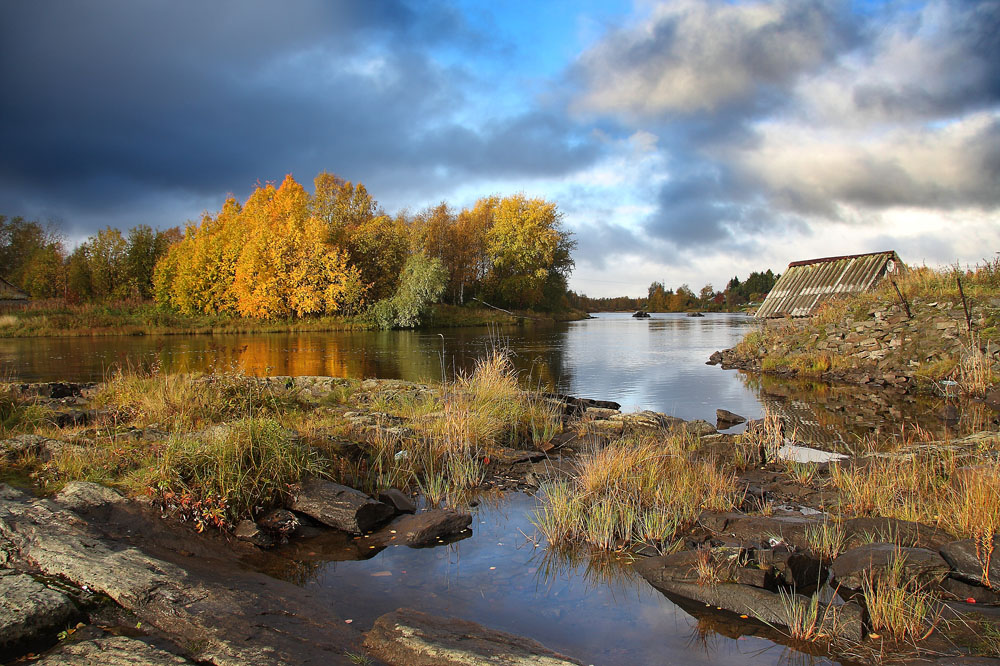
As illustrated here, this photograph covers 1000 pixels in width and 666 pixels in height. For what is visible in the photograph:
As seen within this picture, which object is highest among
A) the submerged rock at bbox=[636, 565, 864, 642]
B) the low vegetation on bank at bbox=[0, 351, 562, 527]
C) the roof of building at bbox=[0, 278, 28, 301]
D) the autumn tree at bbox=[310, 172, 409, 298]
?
the autumn tree at bbox=[310, 172, 409, 298]

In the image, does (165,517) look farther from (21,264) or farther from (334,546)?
(21,264)

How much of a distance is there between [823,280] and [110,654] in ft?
93.6

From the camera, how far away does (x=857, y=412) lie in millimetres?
14844

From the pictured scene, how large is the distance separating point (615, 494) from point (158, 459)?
5017mm

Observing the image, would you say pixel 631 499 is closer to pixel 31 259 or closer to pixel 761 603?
pixel 761 603

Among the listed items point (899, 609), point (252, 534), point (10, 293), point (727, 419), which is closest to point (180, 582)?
point (252, 534)

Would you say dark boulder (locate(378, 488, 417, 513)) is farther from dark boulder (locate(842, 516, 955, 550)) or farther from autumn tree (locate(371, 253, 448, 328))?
autumn tree (locate(371, 253, 448, 328))

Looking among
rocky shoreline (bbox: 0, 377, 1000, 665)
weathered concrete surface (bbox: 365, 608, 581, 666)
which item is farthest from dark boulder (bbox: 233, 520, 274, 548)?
weathered concrete surface (bbox: 365, 608, 581, 666)

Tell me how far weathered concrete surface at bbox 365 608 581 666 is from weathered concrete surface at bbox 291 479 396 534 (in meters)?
2.17

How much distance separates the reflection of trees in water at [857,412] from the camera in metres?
12.0

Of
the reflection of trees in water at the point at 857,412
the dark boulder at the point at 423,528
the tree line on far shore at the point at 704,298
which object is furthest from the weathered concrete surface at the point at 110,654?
the tree line on far shore at the point at 704,298

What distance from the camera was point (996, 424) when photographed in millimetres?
12273

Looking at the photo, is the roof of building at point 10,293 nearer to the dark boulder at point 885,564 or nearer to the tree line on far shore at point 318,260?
the tree line on far shore at point 318,260

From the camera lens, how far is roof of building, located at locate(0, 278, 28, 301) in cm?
5769
